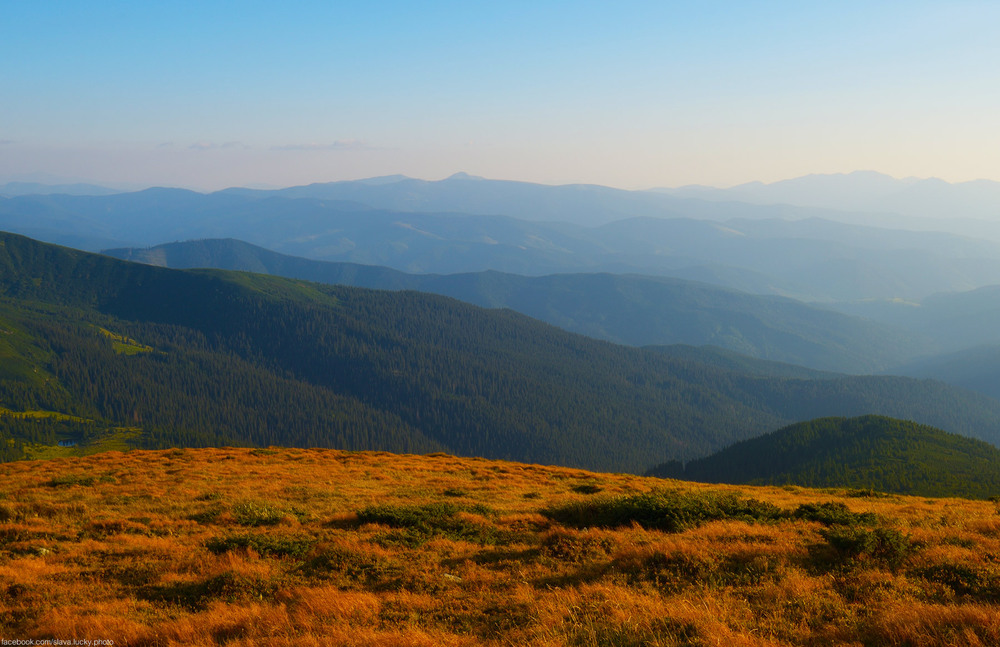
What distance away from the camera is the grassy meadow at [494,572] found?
39.7ft

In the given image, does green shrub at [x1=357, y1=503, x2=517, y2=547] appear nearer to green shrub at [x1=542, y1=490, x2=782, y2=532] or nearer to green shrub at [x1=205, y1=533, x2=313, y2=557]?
green shrub at [x1=205, y1=533, x2=313, y2=557]

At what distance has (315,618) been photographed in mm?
13102

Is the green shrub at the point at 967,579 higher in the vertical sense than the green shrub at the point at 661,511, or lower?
higher

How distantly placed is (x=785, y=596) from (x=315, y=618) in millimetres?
12757

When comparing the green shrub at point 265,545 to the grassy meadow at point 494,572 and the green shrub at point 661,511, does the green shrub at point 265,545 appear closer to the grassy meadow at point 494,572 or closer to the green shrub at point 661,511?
the grassy meadow at point 494,572

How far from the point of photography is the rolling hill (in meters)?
129

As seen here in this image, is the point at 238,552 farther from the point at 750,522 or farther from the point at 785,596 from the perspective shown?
the point at 750,522

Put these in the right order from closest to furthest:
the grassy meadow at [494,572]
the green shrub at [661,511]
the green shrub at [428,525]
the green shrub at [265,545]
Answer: the grassy meadow at [494,572] < the green shrub at [265,545] < the green shrub at [428,525] < the green shrub at [661,511]

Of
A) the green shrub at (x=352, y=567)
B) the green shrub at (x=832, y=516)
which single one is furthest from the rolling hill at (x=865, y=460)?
the green shrub at (x=352, y=567)

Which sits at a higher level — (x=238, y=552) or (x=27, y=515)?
(x=238, y=552)

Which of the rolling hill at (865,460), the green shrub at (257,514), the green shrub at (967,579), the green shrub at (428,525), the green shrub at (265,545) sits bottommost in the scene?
the rolling hill at (865,460)

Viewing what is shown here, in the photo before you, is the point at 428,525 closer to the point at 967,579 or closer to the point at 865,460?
the point at 967,579

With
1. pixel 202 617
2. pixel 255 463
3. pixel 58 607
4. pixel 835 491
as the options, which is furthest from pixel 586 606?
pixel 255 463

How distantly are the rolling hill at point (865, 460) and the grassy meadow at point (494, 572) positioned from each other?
13006 cm
